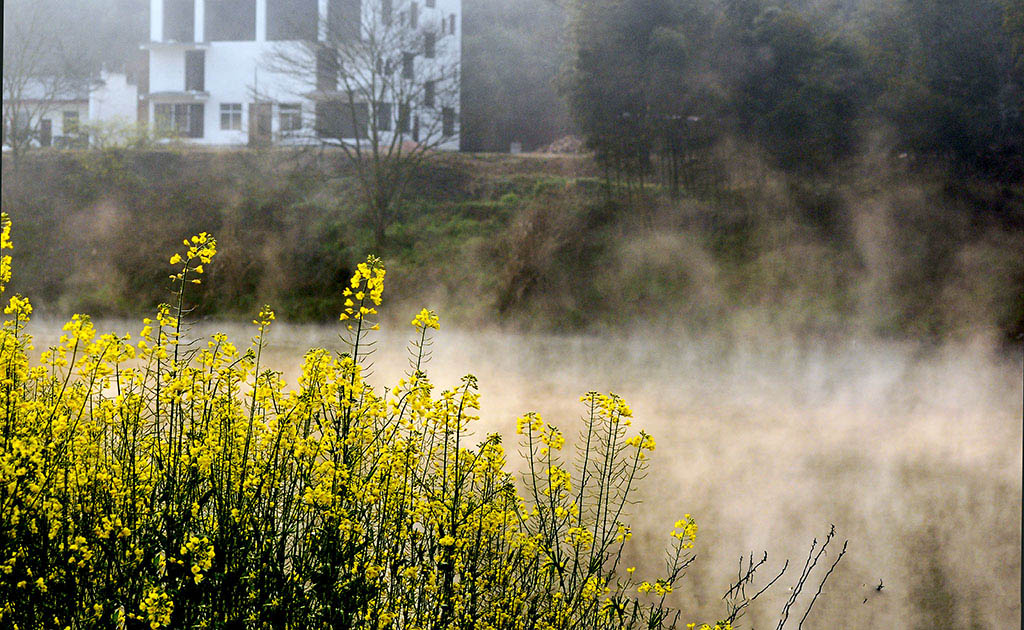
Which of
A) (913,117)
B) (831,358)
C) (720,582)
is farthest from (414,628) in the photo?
(913,117)

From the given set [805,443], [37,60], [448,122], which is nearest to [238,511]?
[805,443]

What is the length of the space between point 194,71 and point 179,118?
26 centimetres

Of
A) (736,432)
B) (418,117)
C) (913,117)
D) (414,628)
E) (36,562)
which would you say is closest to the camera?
(36,562)

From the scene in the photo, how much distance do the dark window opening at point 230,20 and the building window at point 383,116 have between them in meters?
0.57

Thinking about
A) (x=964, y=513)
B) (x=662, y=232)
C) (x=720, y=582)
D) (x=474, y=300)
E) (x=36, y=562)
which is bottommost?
(x=720, y=582)

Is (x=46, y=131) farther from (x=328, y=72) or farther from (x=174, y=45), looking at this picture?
(x=328, y=72)

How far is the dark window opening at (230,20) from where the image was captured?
3377 millimetres

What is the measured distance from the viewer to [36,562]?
1.34 meters

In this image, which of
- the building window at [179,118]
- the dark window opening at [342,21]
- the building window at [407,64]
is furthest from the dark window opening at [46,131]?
the building window at [407,64]

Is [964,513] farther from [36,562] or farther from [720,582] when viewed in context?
[36,562]

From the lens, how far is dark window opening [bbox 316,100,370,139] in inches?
139

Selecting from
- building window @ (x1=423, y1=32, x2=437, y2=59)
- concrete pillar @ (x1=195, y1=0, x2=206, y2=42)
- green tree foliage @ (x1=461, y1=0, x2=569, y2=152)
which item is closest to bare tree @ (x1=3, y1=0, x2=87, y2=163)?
concrete pillar @ (x1=195, y1=0, x2=206, y2=42)

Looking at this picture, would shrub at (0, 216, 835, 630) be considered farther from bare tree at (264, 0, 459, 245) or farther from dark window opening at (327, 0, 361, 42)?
dark window opening at (327, 0, 361, 42)

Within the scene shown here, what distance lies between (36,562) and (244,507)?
A: 1.03 feet
